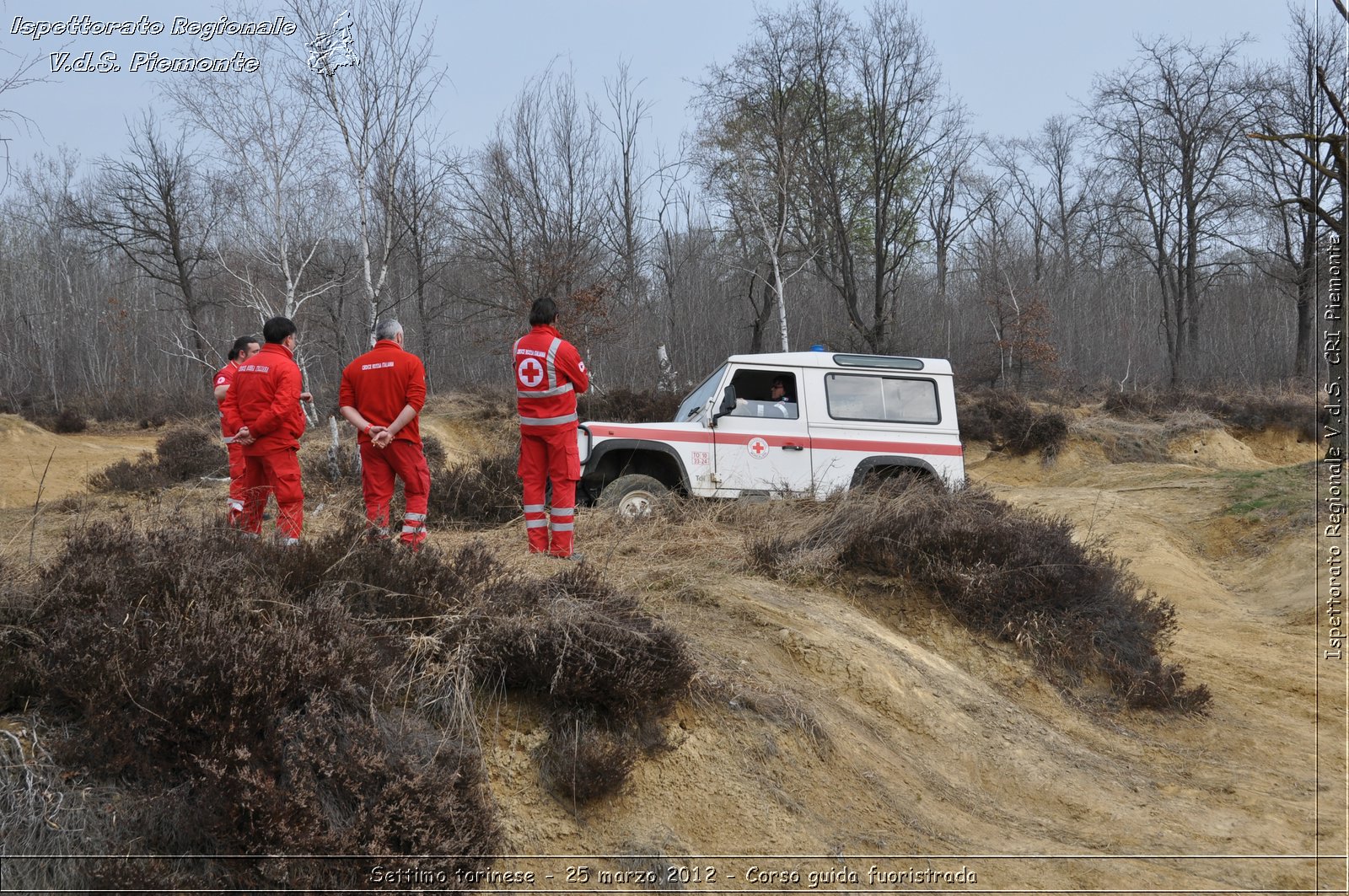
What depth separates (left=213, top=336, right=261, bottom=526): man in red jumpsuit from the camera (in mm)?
6683

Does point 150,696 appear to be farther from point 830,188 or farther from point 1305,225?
point 1305,225

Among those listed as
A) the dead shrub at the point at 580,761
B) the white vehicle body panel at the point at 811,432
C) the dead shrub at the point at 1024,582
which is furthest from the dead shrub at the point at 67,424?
the dead shrub at the point at 580,761

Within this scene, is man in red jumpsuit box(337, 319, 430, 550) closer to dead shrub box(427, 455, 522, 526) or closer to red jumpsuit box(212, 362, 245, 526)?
red jumpsuit box(212, 362, 245, 526)

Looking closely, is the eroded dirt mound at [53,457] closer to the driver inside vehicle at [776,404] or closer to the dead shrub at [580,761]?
the driver inside vehicle at [776,404]

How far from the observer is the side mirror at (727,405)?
30.6 feet

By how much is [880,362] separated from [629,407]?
368 inches

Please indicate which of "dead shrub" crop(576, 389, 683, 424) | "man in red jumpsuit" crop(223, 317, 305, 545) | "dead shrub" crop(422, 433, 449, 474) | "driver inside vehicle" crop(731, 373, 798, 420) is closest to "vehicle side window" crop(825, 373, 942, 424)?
"driver inside vehicle" crop(731, 373, 798, 420)

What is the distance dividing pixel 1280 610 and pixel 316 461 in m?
12.1

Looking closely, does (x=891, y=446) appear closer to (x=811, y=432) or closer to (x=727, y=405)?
Result: (x=811, y=432)

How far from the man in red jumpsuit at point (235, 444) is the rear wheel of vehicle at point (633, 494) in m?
3.18

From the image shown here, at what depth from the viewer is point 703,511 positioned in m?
8.45

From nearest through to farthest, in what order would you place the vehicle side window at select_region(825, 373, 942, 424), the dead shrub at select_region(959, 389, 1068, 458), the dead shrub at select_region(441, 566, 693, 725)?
1. the dead shrub at select_region(441, 566, 693, 725)
2. the vehicle side window at select_region(825, 373, 942, 424)
3. the dead shrub at select_region(959, 389, 1068, 458)

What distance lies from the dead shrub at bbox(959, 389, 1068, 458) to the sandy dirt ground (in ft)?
34.9

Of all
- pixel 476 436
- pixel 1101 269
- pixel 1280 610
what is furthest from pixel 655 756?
pixel 1101 269
